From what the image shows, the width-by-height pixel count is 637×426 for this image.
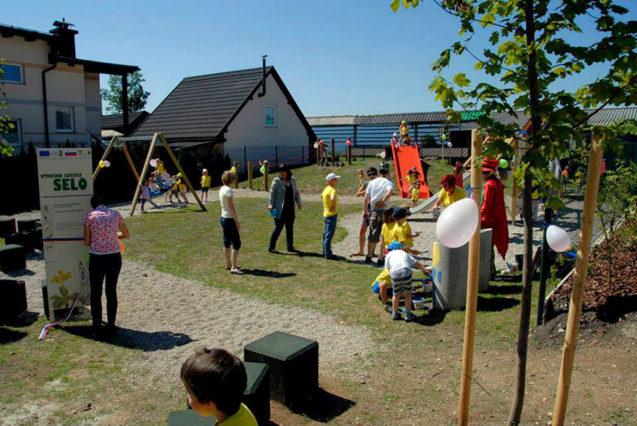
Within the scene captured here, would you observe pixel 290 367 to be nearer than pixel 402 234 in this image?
Yes

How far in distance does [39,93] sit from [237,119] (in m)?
10.6

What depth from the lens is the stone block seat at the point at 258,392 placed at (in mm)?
4164

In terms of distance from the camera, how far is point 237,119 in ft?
101

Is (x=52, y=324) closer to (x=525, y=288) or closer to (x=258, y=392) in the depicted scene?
(x=258, y=392)

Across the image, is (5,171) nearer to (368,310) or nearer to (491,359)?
(368,310)

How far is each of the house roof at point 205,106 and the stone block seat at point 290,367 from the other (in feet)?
83.9

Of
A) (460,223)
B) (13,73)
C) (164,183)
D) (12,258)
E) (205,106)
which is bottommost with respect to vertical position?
(12,258)

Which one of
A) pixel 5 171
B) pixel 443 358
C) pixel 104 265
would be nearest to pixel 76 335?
pixel 104 265

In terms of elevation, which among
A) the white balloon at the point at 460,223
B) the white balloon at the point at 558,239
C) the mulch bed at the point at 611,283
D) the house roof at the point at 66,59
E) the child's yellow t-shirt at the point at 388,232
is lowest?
the mulch bed at the point at 611,283

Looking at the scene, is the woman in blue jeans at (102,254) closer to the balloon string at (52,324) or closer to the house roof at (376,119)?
the balloon string at (52,324)

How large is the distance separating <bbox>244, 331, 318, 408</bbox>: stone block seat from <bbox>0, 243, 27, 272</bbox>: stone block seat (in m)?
7.30

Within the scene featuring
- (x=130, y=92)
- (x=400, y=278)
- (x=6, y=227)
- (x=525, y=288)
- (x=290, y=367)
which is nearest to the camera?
(x=525, y=288)

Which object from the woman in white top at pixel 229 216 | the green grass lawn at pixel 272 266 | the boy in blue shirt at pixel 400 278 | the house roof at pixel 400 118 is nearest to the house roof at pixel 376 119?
the house roof at pixel 400 118

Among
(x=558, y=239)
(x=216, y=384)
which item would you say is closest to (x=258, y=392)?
(x=216, y=384)
